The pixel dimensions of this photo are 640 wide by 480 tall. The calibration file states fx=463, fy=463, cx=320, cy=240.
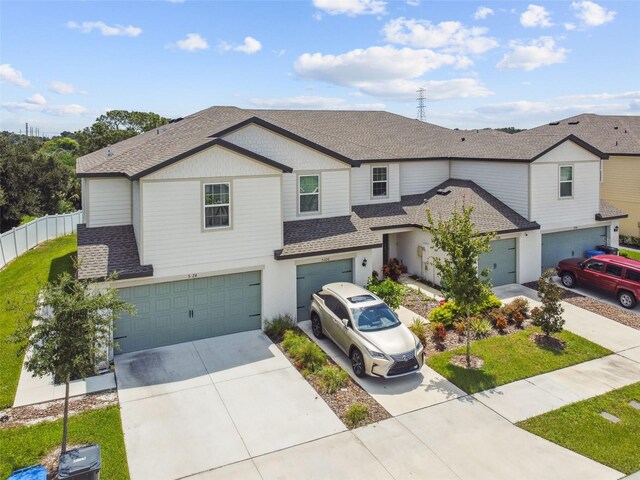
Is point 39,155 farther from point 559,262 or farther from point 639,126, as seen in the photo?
point 639,126

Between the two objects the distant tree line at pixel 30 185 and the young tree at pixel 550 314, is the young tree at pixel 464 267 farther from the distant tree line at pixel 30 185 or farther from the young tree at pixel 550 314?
the distant tree line at pixel 30 185

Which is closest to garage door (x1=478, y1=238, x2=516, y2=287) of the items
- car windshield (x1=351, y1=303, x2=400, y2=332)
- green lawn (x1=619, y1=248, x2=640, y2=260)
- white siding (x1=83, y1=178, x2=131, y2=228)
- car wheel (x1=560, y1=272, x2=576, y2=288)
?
car wheel (x1=560, y1=272, x2=576, y2=288)

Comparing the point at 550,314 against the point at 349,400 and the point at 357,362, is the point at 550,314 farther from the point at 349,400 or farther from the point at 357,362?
the point at 349,400

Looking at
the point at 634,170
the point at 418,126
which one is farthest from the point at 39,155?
the point at 634,170

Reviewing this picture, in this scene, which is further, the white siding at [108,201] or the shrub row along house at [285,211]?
the white siding at [108,201]

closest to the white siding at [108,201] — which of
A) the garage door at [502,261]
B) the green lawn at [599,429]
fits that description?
the green lawn at [599,429]

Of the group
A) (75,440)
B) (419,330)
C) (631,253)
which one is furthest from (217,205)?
(631,253)
